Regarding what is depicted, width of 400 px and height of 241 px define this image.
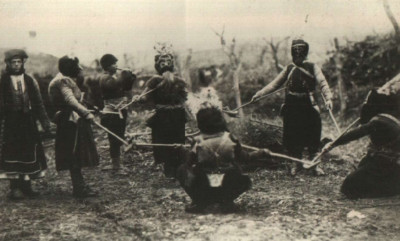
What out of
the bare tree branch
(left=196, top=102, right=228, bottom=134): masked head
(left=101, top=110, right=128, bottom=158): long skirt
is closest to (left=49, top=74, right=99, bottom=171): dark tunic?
(left=101, top=110, right=128, bottom=158): long skirt

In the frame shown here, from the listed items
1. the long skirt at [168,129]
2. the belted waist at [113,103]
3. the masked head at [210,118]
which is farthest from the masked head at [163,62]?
the masked head at [210,118]

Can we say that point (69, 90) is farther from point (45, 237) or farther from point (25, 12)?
point (45, 237)

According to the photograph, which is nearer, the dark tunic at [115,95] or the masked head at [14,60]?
the masked head at [14,60]

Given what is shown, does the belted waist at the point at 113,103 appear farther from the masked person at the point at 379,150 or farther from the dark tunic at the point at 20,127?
the masked person at the point at 379,150

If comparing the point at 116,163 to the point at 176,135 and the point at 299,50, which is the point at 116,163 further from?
the point at 299,50

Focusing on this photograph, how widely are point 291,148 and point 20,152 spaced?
248cm

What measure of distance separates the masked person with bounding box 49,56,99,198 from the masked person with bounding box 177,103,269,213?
3.33ft

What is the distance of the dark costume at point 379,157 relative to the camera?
12.2ft

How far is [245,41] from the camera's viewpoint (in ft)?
16.4

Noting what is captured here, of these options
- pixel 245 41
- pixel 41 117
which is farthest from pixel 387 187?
pixel 41 117

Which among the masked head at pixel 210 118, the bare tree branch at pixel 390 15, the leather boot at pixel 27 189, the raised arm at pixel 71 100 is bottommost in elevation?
the leather boot at pixel 27 189

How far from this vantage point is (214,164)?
3.48 meters

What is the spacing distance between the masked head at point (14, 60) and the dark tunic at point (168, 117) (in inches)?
44.6

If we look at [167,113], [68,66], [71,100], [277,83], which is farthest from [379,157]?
[68,66]
